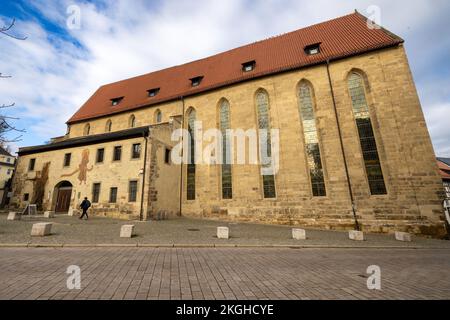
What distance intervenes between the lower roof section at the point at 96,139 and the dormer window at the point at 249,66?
9431mm

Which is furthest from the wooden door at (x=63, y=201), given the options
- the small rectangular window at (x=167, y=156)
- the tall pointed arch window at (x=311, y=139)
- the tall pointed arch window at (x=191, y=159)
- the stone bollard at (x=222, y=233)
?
the tall pointed arch window at (x=311, y=139)

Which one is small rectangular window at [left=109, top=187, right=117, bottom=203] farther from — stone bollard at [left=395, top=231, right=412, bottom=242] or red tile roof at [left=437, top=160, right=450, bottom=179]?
red tile roof at [left=437, top=160, right=450, bottom=179]

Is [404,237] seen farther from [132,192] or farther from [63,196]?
[63,196]

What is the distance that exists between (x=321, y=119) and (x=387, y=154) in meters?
4.30

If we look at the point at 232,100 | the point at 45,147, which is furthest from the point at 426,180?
the point at 45,147

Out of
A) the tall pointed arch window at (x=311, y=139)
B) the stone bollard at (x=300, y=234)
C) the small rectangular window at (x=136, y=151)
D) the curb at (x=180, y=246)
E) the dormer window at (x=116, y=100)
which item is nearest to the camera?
the curb at (x=180, y=246)

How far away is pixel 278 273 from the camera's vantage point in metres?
4.25

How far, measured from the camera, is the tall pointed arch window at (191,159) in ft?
55.2

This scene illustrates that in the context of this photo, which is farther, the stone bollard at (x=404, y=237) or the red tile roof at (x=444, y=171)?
the red tile roof at (x=444, y=171)

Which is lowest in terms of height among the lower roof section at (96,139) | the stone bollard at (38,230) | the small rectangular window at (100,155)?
the stone bollard at (38,230)

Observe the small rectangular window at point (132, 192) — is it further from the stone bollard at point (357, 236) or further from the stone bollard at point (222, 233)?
the stone bollard at point (357, 236)

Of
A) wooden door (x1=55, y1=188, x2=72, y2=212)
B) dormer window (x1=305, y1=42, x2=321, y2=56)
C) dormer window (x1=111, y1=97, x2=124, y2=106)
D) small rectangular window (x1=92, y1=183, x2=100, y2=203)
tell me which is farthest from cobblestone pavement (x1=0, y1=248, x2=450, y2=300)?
dormer window (x1=111, y1=97, x2=124, y2=106)

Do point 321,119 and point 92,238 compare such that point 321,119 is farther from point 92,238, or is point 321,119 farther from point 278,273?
point 92,238
